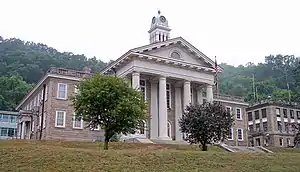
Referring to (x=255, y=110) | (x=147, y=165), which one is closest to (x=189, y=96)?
(x=147, y=165)

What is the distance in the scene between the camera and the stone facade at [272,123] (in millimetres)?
78375

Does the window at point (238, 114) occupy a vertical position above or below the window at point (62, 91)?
below

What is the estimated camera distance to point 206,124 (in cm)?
3209

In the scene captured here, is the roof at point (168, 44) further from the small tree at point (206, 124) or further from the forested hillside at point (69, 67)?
the forested hillside at point (69, 67)

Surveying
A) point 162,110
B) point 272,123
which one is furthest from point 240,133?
point 162,110

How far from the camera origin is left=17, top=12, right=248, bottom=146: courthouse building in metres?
45.4

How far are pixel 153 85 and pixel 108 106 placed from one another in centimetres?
1813

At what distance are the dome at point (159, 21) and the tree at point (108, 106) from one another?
2778 cm

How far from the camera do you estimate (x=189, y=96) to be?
47.8 meters

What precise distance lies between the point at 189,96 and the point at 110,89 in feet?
58.9

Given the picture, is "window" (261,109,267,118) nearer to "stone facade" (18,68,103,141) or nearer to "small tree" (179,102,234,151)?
"stone facade" (18,68,103,141)

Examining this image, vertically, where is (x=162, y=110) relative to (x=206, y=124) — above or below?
above

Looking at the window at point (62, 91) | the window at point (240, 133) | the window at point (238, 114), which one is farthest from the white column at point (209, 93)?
the window at point (62, 91)

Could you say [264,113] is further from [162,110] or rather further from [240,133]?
[162,110]
